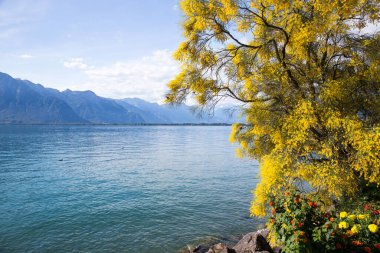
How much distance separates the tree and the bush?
2.39 m

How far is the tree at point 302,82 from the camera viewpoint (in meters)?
13.8

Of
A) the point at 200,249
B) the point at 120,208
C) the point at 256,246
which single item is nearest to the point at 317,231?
the point at 256,246

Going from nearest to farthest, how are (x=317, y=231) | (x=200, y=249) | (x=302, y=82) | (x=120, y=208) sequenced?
1. (x=317, y=231)
2. (x=302, y=82)
3. (x=200, y=249)
4. (x=120, y=208)

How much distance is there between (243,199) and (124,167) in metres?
30.5

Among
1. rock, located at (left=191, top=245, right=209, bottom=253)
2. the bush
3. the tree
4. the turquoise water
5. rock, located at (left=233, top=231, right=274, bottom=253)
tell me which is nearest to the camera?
the bush

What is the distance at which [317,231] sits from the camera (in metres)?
9.95

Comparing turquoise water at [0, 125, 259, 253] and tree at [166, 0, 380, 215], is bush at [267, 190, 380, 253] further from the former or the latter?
turquoise water at [0, 125, 259, 253]

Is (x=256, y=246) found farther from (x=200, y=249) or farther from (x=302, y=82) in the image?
(x=302, y=82)

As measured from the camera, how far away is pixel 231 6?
599 inches

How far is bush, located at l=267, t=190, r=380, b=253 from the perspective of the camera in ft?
32.3

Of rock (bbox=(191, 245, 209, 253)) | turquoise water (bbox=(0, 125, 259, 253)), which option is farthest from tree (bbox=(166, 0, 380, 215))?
turquoise water (bbox=(0, 125, 259, 253))

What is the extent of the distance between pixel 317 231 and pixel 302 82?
888 cm

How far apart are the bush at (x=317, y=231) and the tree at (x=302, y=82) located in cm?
239

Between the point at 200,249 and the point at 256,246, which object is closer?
the point at 256,246
